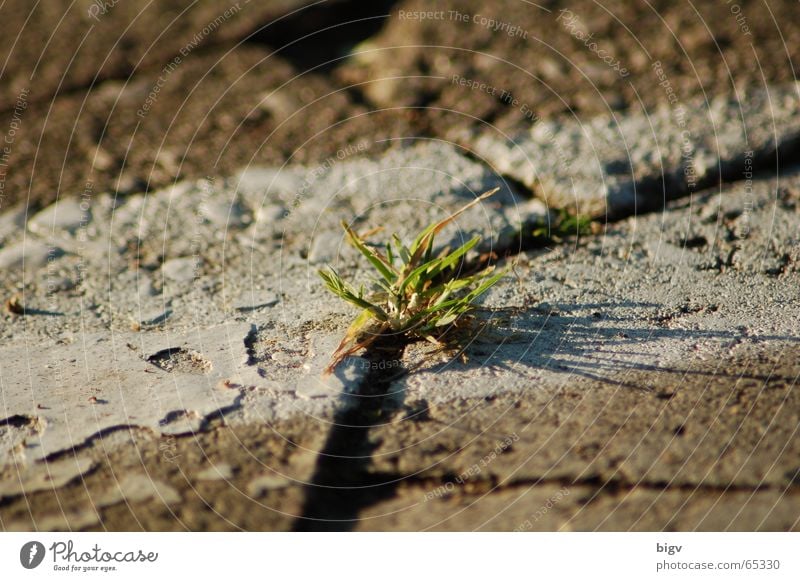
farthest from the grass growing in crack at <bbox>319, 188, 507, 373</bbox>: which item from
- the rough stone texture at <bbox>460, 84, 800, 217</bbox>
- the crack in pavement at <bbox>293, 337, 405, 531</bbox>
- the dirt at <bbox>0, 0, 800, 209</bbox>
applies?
the dirt at <bbox>0, 0, 800, 209</bbox>

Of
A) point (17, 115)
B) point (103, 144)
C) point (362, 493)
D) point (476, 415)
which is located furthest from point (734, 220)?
point (17, 115)

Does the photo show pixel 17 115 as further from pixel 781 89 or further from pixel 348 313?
pixel 781 89

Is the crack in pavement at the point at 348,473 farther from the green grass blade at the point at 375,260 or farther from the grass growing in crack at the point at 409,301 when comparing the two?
the green grass blade at the point at 375,260

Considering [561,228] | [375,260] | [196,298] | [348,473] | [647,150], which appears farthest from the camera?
[647,150]

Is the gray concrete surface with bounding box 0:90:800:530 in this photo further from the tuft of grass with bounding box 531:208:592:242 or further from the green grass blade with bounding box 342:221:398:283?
the green grass blade with bounding box 342:221:398:283

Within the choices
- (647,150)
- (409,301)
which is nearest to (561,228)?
(647,150)

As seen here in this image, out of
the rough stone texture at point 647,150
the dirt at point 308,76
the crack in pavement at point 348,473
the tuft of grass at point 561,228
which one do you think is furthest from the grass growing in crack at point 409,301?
the dirt at point 308,76

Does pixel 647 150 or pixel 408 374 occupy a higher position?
pixel 647 150

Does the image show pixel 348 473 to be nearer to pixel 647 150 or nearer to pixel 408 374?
pixel 408 374
